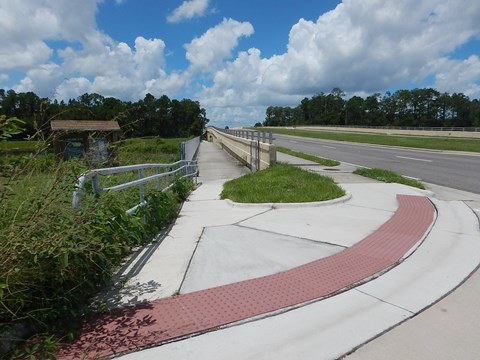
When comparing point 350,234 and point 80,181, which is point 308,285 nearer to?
point 350,234

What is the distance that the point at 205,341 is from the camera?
2.83 m

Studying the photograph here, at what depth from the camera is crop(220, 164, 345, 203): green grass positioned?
26.5 ft

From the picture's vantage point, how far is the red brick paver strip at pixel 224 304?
2.82 m

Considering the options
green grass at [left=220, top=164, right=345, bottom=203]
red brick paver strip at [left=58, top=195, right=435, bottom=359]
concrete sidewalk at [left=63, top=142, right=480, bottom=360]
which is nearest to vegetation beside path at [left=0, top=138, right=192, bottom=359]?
red brick paver strip at [left=58, top=195, right=435, bottom=359]

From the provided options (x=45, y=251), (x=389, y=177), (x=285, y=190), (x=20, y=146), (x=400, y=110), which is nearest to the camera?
(x=45, y=251)

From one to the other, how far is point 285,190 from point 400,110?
137 m

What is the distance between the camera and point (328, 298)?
11.6 ft

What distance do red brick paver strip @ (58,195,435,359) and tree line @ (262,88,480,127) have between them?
406 feet

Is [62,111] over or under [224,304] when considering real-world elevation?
over

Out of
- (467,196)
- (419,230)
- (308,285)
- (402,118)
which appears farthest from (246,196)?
(402,118)

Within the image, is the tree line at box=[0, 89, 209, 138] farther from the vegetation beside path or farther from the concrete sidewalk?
the concrete sidewalk

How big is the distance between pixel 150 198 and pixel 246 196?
2.91 meters

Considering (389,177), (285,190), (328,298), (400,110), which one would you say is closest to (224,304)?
(328,298)

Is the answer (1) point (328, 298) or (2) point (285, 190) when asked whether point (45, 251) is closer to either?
(1) point (328, 298)
